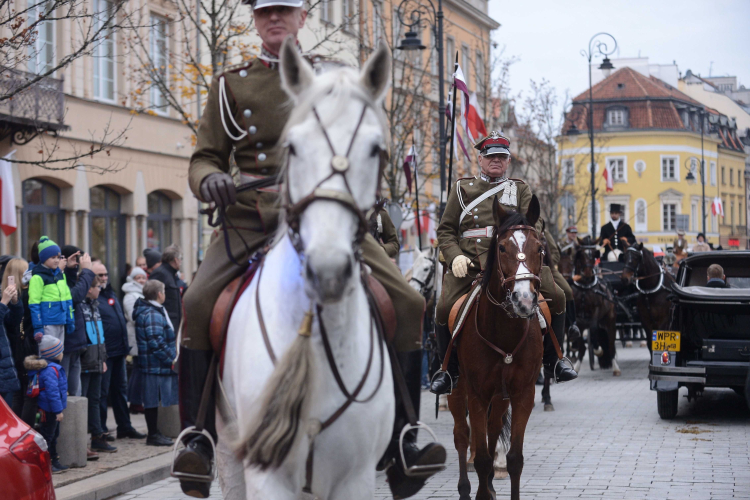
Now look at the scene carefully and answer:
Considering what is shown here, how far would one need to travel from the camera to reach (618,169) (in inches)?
3292

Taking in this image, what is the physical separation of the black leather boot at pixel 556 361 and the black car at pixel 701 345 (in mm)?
4391

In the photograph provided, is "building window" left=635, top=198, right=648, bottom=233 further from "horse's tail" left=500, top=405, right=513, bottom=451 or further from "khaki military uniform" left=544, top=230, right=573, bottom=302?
"horse's tail" left=500, top=405, right=513, bottom=451

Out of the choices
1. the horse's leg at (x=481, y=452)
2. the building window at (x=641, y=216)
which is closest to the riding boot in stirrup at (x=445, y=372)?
the horse's leg at (x=481, y=452)

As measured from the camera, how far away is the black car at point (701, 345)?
12789mm

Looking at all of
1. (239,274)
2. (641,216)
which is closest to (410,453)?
(239,274)

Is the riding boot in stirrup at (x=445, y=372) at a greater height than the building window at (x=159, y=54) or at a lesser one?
lesser

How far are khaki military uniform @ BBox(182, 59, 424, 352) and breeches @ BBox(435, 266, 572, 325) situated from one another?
424 centimetres

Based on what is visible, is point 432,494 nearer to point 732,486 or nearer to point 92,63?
point 732,486

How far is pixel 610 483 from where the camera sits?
29.4 feet

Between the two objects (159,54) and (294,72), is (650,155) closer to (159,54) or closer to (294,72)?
(159,54)

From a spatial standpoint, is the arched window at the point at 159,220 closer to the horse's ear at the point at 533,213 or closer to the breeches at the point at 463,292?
the breeches at the point at 463,292

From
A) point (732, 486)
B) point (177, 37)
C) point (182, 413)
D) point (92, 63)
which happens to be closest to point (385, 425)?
point (182, 413)

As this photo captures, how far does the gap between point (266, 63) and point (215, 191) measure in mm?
798

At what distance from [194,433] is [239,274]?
0.72 meters
